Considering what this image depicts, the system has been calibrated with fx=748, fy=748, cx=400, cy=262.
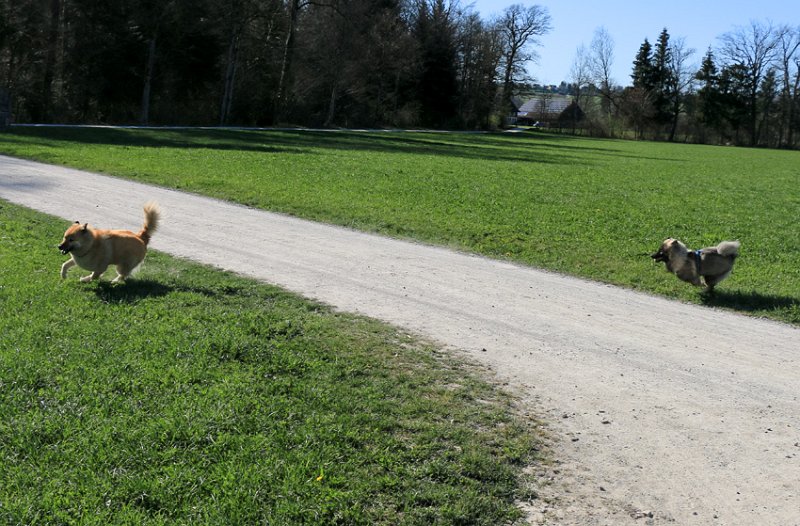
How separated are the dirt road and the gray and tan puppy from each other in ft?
2.21

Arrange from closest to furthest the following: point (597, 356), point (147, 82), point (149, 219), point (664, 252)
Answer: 1. point (597, 356)
2. point (149, 219)
3. point (664, 252)
4. point (147, 82)

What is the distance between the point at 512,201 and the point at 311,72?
142 feet

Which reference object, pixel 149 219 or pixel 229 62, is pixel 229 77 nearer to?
pixel 229 62

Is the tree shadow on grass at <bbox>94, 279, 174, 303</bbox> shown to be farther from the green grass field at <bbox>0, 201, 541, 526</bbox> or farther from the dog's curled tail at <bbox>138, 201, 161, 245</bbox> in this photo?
the dog's curled tail at <bbox>138, 201, 161, 245</bbox>

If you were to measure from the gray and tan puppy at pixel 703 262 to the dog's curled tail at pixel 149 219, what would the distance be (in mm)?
7025

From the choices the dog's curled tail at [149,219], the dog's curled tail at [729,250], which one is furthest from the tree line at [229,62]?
the dog's curled tail at [729,250]

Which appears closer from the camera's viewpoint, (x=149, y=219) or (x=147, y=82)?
(x=149, y=219)

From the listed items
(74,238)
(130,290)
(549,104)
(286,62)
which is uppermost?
(549,104)

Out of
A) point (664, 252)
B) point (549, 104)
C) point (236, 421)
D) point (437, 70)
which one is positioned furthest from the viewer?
point (549, 104)

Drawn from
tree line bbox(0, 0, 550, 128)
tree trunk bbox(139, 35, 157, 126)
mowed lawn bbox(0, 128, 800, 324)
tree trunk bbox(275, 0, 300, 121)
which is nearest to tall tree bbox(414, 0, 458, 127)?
tree line bbox(0, 0, 550, 128)

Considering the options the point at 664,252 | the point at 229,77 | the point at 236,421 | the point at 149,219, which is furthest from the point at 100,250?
the point at 229,77

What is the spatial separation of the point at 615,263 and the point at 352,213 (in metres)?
5.60

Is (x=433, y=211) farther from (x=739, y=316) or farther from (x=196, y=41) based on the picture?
(x=196, y=41)

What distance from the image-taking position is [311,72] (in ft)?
191
